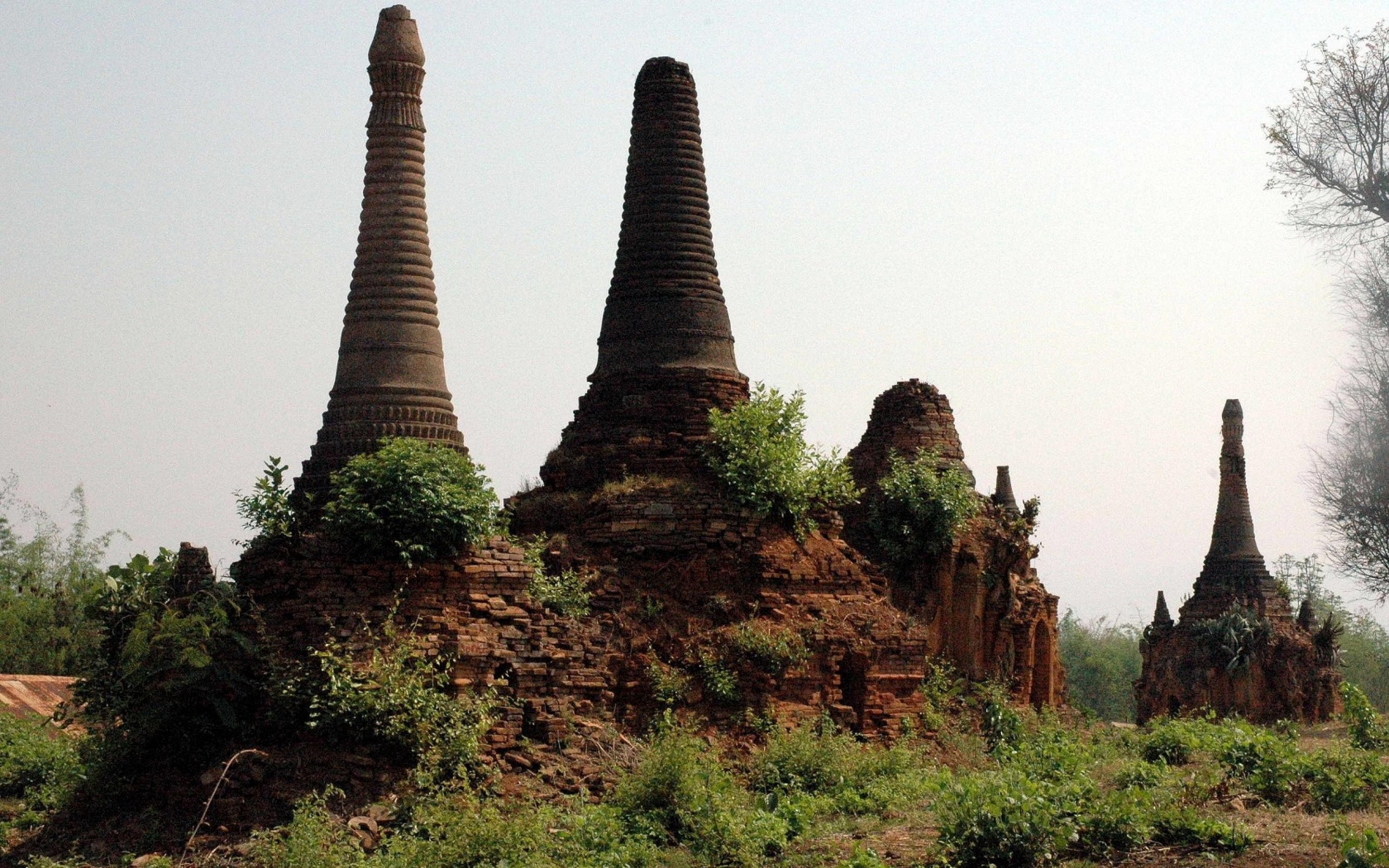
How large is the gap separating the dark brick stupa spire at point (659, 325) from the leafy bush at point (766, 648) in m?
2.04

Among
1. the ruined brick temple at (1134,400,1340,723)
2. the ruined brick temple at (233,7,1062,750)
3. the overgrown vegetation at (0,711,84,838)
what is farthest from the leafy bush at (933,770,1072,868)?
the ruined brick temple at (1134,400,1340,723)

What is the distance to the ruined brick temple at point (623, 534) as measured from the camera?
50.5 feet

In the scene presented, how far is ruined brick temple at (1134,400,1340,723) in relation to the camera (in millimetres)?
28453

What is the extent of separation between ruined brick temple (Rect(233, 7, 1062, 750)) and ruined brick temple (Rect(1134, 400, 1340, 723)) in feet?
38.1

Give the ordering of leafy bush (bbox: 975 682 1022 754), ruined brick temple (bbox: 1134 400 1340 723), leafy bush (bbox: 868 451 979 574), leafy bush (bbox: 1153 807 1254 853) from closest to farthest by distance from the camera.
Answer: leafy bush (bbox: 1153 807 1254 853)
leafy bush (bbox: 975 682 1022 754)
leafy bush (bbox: 868 451 979 574)
ruined brick temple (bbox: 1134 400 1340 723)

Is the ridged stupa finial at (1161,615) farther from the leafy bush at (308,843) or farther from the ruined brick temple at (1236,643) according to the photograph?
the leafy bush at (308,843)

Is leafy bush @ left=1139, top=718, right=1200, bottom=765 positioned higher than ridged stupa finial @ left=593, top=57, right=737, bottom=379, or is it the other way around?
ridged stupa finial @ left=593, top=57, right=737, bottom=379

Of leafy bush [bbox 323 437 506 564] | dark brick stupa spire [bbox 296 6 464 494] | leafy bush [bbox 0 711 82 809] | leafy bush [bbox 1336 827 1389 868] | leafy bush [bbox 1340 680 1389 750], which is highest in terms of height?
dark brick stupa spire [bbox 296 6 464 494]

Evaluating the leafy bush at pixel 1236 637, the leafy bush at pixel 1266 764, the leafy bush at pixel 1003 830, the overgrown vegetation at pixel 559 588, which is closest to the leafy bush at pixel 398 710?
the overgrown vegetation at pixel 559 588

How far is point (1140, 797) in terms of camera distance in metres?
13.5

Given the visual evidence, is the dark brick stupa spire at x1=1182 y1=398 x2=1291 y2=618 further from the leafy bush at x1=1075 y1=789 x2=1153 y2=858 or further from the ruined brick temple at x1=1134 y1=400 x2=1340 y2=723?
the leafy bush at x1=1075 y1=789 x2=1153 y2=858

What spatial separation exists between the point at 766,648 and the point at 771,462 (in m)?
2.05

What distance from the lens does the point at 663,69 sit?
1994cm

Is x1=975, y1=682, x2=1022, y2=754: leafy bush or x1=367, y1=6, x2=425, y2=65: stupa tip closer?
x1=367, y1=6, x2=425, y2=65: stupa tip
